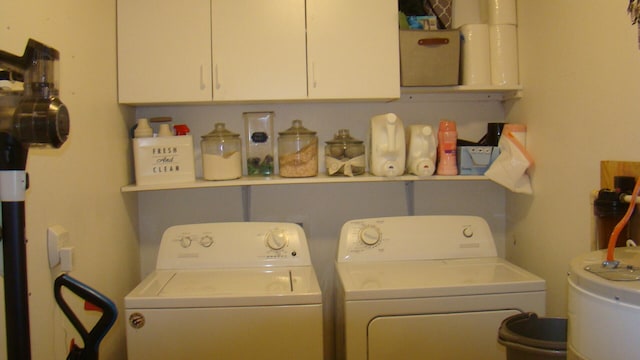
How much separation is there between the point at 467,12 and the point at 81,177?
1.93 m

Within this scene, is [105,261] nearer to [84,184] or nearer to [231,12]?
[84,184]

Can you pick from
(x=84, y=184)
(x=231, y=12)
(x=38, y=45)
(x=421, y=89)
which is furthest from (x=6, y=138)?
(x=421, y=89)

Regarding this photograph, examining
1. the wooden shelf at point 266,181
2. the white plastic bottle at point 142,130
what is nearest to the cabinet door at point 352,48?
the wooden shelf at point 266,181

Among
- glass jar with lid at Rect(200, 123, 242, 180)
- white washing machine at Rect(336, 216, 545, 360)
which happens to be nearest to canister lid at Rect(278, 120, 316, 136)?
glass jar with lid at Rect(200, 123, 242, 180)

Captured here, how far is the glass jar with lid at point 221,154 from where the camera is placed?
2.02m

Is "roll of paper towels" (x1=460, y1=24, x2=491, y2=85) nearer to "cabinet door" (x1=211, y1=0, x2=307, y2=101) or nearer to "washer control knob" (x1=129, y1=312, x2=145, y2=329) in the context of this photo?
"cabinet door" (x1=211, y1=0, x2=307, y2=101)

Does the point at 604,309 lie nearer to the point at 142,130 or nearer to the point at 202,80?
the point at 202,80

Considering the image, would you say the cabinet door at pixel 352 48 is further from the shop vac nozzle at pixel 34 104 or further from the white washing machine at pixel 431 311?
the shop vac nozzle at pixel 34 104

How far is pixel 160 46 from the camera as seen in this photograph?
190 cm

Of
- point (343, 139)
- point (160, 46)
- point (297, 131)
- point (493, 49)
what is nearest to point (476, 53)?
point (493, 49)

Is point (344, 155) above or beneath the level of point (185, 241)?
above

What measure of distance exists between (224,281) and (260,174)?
0.63 metres

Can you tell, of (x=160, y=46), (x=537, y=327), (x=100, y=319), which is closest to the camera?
(x=100, y=319)

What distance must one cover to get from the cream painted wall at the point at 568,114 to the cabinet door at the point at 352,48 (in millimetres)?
624
